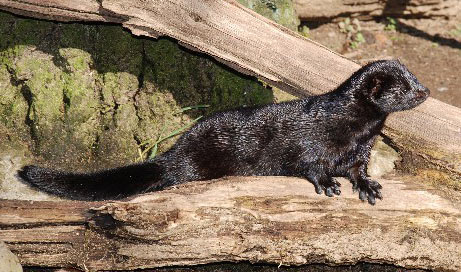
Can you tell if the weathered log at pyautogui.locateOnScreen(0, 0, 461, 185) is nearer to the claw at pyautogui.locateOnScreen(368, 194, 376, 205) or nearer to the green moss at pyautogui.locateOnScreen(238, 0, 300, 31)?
the claw at pyautogui.locateOnScreen(368, 194, 376, 205)

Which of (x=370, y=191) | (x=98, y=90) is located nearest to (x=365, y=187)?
(x=370, y=191)

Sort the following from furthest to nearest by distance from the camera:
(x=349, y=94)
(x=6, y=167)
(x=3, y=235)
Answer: (x=6, y=167)
(x=349, y=94)
(x=3, y=235)

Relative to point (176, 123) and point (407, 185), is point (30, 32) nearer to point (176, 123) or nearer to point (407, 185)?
point (176, 123)

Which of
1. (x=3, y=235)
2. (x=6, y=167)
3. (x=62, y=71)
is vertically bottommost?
(x=6, y=167)

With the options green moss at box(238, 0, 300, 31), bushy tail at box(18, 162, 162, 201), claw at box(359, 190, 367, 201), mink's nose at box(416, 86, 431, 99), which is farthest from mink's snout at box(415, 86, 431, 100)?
bushy tail at box(18, 162, 162, 201)

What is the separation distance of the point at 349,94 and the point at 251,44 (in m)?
0.75

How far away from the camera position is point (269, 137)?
427 cm

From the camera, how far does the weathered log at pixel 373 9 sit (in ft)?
21.0

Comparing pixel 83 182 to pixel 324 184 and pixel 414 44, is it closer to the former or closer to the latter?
pixel 324 184

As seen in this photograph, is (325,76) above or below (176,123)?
above

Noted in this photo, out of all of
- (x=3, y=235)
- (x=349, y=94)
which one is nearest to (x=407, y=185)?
(x=349, y=94)

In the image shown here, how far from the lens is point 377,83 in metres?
4.02

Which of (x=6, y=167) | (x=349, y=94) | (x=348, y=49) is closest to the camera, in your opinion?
(x=349, y=94)

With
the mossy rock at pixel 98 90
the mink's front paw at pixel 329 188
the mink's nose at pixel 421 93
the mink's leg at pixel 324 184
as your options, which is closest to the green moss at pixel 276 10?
the mossy rock at pixel 98 90
